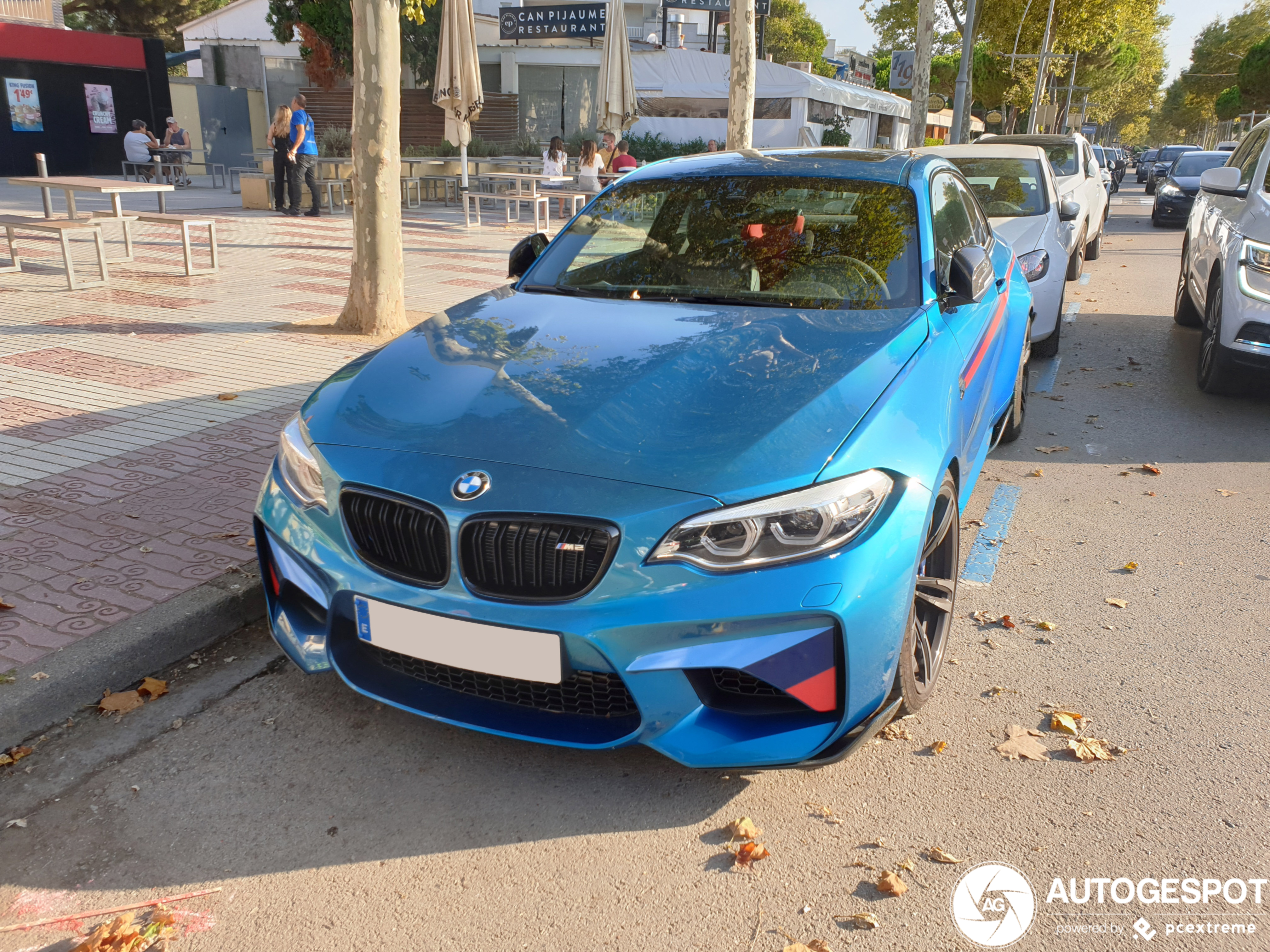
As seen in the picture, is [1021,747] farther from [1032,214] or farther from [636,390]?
[1032,214]

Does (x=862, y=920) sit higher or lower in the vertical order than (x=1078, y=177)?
lower

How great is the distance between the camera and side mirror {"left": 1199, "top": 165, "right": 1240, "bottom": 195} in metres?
6.79

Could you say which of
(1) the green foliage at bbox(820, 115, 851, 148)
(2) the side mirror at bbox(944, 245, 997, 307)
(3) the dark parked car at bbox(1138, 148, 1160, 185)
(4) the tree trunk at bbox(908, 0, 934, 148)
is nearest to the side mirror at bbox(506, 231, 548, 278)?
(2) the side mirror at bbox(944, 245, 997, 307)

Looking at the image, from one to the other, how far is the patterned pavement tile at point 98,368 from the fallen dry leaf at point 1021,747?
5.59m

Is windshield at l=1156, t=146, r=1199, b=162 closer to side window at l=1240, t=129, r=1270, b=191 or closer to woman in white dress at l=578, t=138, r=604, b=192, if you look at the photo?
woman in white dress at l=578, t=138, r=604, b=192

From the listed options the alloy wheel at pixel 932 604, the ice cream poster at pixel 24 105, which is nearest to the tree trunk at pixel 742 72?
the alloy wheel at pixel 932 604

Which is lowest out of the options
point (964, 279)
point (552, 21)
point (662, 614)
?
point (662, 614)

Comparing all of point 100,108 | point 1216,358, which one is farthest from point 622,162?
point 100,108

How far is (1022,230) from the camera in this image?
7.72 m

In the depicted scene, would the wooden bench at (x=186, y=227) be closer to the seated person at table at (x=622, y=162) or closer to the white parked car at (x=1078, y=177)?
the white parked car at (x=1078, y=177)

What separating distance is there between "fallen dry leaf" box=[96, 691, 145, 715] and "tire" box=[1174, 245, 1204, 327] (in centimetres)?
898

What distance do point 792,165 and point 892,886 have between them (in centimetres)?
294

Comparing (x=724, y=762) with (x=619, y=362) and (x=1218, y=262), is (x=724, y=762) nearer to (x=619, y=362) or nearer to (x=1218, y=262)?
(x=619, y=362)

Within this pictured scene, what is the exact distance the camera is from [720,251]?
391cm
